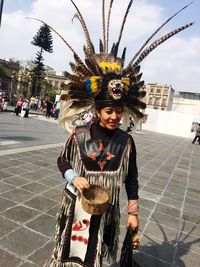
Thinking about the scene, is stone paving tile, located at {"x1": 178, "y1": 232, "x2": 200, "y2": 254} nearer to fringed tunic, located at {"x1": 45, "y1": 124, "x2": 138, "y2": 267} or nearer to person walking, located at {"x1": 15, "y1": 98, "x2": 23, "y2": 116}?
fringed tunic, located at {"x1": 45, "y1": 124, "x2": 138, "y2": 267}

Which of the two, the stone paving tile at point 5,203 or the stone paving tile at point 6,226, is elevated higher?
the stone paving tile at point 5,203


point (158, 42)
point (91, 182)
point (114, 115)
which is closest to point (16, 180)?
point (91, 182)

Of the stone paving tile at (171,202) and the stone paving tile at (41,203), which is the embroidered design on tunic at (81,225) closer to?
the stone paving tile at (41,203)

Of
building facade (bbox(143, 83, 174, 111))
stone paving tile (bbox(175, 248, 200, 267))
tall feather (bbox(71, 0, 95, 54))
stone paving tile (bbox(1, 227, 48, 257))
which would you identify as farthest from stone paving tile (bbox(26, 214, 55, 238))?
building facade (bbox(143, 83, 174, 111))

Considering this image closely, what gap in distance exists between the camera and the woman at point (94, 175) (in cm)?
219

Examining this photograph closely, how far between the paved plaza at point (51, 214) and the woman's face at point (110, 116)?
5.46ft

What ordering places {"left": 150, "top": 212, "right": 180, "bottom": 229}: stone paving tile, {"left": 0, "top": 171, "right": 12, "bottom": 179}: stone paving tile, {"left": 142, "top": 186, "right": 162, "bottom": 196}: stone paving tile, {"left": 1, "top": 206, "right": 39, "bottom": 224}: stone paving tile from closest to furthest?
1. {"left": 1, "top": 206, "right": 39, "bottom": 224}: stone paving tile
2. {"left": 150, "top": 212, "right": 180, "bottom": 229}: stone paving tile
3. {"left": 0, "top": 171, "right": 12, "bottom": 179}: stone paving tile
4. {"left": 142, "top": 186, "right": 162, "bottom": 196}: stone paving tile

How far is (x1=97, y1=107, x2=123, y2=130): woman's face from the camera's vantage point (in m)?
2.17

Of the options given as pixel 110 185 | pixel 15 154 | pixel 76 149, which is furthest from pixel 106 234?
pixel 15 154

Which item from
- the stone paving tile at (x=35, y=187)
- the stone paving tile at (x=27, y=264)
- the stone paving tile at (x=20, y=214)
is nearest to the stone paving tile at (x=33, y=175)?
the stone paving tile at (x=35, y=187)

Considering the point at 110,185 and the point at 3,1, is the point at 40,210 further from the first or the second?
the point at 3,1

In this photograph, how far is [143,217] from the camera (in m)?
4.62

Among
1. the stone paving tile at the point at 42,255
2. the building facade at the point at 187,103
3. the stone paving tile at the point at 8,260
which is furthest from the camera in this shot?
the building facade at the point at 187,103

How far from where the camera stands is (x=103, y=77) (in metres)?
2.27
